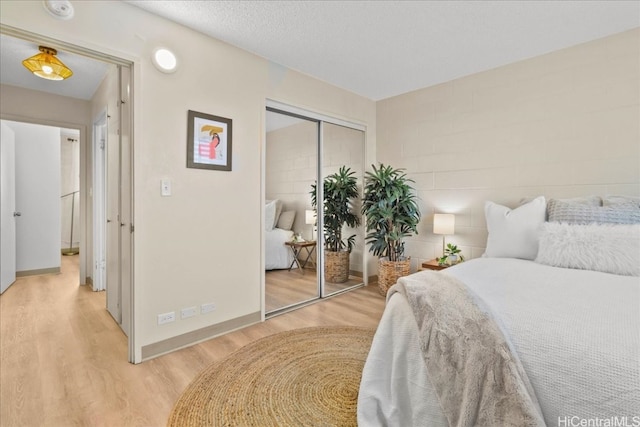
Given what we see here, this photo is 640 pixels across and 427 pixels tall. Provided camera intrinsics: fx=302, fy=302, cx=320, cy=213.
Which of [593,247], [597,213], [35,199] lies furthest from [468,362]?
[35,199]

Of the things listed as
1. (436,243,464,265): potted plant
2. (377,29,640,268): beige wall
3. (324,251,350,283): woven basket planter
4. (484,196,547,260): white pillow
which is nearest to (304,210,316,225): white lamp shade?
(324,251,350,283): woven basket planter

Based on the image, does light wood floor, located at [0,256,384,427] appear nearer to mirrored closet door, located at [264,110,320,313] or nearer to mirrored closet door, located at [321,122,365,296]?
mirrored closet door, located at [264,110,320,313]

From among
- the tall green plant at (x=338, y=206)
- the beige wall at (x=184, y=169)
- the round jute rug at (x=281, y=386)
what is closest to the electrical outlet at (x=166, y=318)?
the beige wall at (x=184, y=169)

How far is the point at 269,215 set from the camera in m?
3.02

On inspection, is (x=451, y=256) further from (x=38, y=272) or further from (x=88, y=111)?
(x=38, y=272)

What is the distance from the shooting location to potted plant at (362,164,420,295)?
3488 millimetres

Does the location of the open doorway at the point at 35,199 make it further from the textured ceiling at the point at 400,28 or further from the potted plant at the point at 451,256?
the potted plant at the point at 451,256

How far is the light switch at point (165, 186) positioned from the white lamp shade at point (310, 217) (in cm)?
155

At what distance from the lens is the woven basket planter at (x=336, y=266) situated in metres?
3.74

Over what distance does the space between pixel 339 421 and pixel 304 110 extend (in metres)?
2.79

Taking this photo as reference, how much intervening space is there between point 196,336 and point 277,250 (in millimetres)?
1126

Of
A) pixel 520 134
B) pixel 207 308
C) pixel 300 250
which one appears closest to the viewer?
pixel 207 308

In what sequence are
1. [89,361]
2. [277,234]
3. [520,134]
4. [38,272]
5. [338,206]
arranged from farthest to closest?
1. [38,272]
2. [338,206]
3. [277,234]
4. [520,134]
5. [89,361]

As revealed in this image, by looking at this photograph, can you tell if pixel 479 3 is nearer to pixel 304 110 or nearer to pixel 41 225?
pixel 304 110
